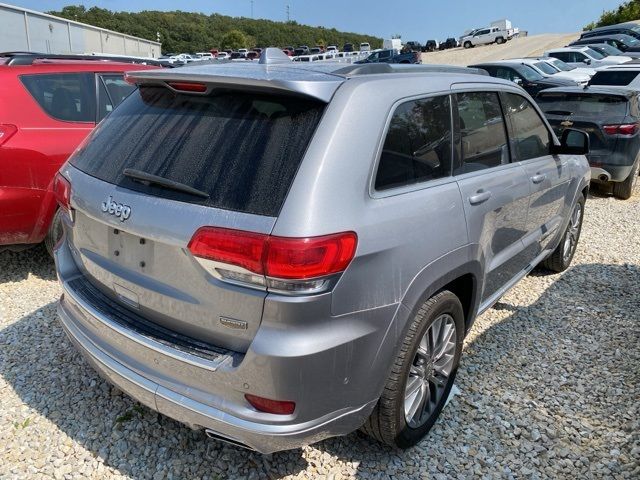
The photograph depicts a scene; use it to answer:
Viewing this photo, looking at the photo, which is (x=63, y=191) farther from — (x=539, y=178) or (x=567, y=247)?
(x=567, y=247)

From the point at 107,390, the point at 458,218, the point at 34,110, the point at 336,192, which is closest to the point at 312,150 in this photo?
the point at 336,192

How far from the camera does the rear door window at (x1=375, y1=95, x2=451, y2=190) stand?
2.18 m

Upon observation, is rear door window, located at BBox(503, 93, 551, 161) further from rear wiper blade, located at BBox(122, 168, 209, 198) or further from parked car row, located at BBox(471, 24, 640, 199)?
parked car row, located at BBox(471, 24, 640, 199)

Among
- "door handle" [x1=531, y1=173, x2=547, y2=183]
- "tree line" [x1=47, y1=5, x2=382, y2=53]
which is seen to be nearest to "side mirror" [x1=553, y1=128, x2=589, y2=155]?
"door handle" [x1=531, y1=173, x2=547, y2=183]

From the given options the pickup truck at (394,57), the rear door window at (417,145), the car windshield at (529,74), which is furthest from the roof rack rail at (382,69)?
the pickup truck at (394,57)

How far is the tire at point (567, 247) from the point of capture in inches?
186

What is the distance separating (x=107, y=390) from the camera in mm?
2984

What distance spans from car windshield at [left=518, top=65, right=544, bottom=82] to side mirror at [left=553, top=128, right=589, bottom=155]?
12.0 meters

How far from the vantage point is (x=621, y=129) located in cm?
712

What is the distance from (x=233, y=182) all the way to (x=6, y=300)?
299 centimetres

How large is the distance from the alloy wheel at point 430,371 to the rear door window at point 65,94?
11.2 feet

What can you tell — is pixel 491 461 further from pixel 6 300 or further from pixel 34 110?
pixel 34 110

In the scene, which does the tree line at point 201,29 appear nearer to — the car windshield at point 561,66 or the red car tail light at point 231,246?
the car windshield at point 561,66

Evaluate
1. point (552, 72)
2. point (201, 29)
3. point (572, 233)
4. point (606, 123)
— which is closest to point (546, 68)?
point (552, 72)
